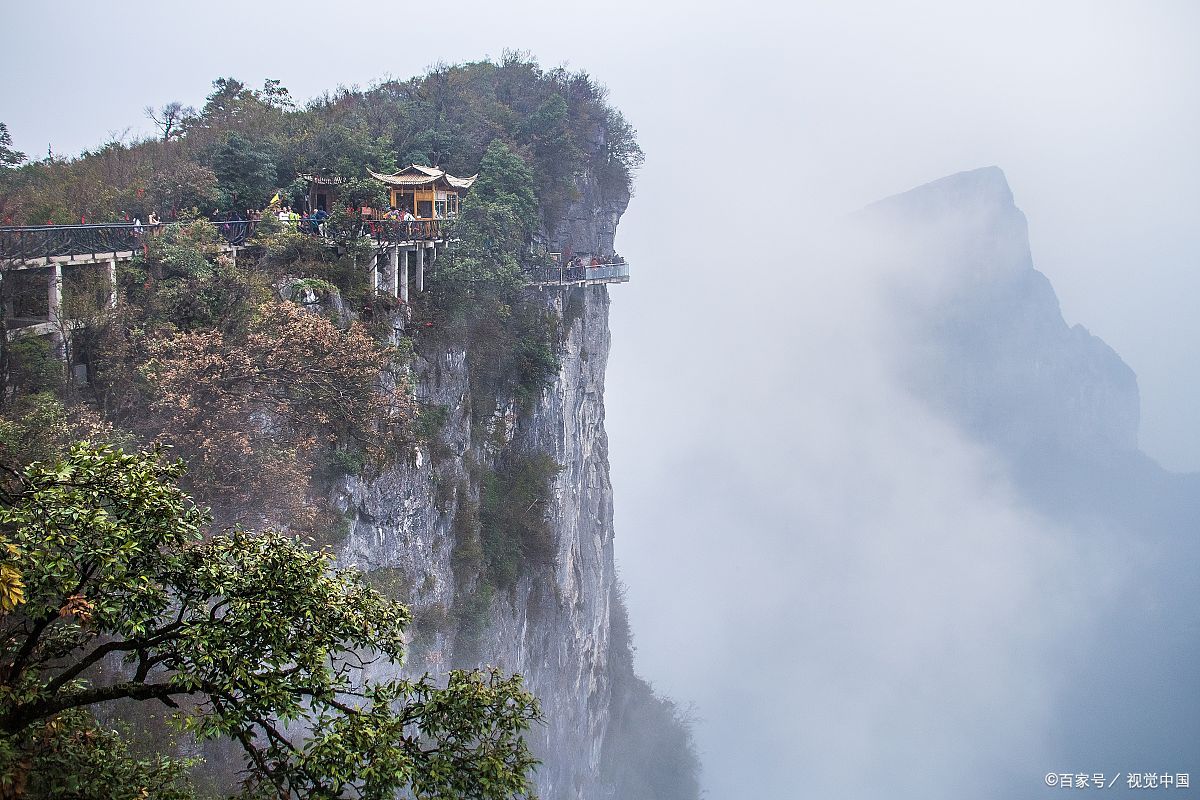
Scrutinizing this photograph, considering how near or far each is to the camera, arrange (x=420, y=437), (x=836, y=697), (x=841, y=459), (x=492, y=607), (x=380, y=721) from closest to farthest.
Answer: (x=380, y=721)
(x=420, y=437)
(x=492, y=607)
(x=836, y=697)
(x=841, y=459)

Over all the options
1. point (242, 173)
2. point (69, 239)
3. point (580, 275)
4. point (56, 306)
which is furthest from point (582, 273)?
point (56, 306)

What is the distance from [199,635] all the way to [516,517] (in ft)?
67.6

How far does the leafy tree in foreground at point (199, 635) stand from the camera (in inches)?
216

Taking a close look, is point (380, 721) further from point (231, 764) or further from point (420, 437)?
point (420, 437)

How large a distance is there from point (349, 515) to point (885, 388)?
92.6m

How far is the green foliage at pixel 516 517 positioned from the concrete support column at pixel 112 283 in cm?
1223

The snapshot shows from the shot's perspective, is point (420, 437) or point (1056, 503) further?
point (1056, 503)

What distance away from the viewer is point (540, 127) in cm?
3509

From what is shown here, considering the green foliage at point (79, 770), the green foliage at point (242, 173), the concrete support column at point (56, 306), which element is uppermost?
the green foliage at point (242, 173)

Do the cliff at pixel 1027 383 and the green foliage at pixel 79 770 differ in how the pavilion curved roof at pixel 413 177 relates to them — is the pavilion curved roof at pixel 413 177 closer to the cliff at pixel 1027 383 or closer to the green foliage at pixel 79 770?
the green foliage at pixel 79 770

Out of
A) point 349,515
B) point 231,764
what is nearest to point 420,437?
point 349,515

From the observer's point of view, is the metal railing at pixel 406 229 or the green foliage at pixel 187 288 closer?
the green foliage at pixel 187 288

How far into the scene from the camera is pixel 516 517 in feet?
85.8

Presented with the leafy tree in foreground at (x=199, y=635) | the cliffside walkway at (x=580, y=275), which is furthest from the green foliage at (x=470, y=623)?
the leafy tree in foreground at (x=199, y=635)
